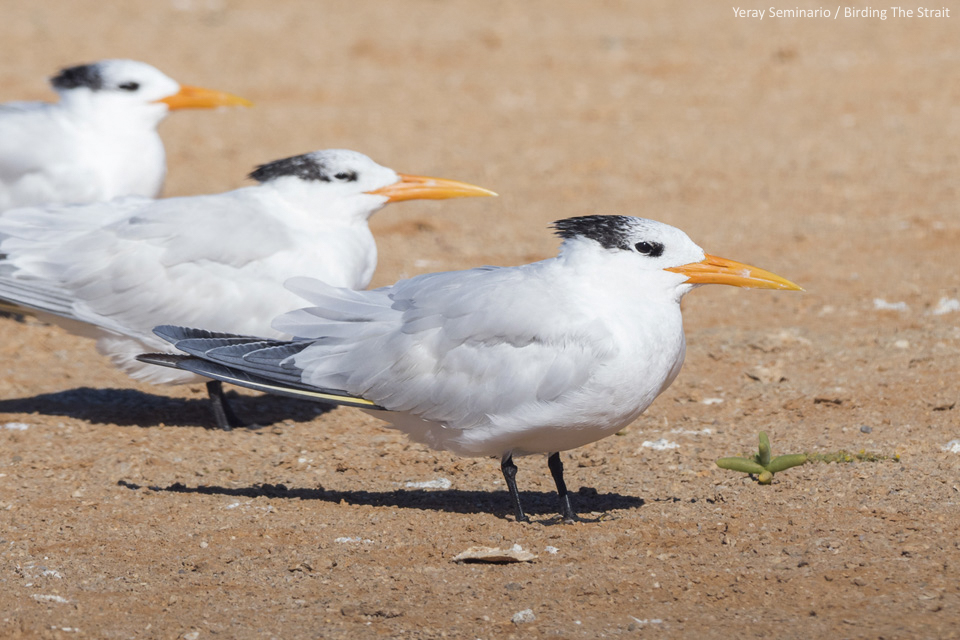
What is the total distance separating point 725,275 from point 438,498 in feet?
4.54

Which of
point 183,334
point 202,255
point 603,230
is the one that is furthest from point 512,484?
point 202,255

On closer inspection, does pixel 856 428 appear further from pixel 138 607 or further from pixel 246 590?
pixel 138 607

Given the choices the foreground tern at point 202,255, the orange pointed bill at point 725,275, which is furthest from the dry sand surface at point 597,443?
the orange pointed bill at point 725,275

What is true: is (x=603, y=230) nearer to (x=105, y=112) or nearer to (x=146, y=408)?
(x=146, y=408)

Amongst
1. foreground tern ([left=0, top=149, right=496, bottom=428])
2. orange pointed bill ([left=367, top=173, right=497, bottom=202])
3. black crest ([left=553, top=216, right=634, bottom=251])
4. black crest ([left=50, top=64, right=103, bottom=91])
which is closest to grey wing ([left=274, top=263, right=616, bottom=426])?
black crest ([left=553, top=216, right=634, bottom=251])

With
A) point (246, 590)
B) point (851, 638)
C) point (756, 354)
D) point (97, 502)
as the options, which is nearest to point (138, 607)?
point (246, 590)

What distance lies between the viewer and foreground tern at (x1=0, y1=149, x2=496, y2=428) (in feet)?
18.2

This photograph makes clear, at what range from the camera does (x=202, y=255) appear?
5.60m

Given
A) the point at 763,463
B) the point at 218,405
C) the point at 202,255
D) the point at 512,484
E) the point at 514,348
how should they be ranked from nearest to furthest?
1. the point at 514,348
2. the point at 512,484
3. the point at 763,463
4. the point at 202,255
5. the point at 218,405

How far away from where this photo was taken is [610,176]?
985 cm

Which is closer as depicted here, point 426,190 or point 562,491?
point 562,491

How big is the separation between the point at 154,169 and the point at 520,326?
4382 millimetres

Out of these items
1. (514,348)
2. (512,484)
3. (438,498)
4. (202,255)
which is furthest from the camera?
(202,255)

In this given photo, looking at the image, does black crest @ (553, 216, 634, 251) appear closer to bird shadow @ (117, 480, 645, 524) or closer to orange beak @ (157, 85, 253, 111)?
bird shadow @ (117, 480, 645, 524)
